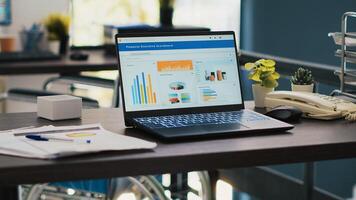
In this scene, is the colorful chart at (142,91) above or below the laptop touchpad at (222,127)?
above

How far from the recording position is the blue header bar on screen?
6.11ft

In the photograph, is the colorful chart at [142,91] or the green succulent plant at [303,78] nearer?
the colorful chart at [142,91]

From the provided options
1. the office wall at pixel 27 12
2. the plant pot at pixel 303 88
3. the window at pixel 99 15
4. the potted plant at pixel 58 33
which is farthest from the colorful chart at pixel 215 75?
the office wall at pixel 27 12

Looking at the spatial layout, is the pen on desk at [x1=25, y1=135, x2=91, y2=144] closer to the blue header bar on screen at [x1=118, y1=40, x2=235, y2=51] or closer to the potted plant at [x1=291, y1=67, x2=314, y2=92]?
the blue header bar on screen at [x1=118, y1=40, x2=235, y2=51]

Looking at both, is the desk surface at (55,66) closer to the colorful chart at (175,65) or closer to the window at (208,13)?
the window at (208,13)

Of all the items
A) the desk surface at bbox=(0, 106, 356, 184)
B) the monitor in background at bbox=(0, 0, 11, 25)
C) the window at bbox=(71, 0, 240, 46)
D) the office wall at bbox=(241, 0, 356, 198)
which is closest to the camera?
the desk surface at bbox=(0, 106, 356, 184)

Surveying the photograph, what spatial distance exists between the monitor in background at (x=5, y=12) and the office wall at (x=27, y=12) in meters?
0.04

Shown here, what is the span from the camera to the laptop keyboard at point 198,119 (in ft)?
5.81

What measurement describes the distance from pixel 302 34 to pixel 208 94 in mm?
1942

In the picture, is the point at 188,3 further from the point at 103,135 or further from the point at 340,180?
the point at 103,135

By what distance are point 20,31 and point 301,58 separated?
5.82 ft

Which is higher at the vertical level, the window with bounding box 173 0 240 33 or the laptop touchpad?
the window with bounding box 173 0 240 33

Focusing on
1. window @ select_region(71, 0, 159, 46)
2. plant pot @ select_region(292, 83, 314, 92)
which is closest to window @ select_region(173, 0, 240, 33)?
window @ select_region(71, 0, 159, 46)

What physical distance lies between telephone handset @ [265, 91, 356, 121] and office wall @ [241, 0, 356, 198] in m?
1.30
